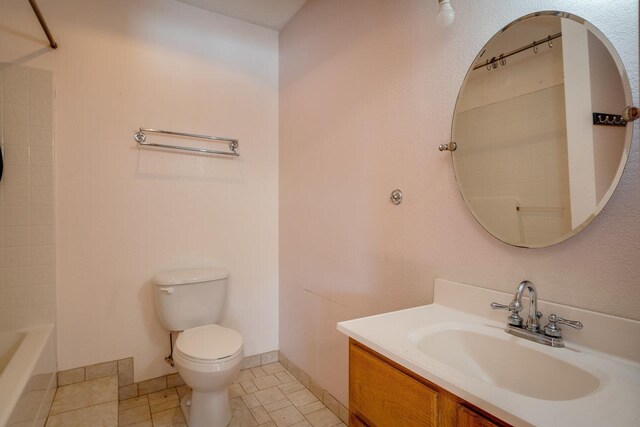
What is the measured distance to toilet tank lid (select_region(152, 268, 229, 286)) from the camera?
78.4 inches

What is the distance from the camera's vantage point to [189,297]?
2059mm

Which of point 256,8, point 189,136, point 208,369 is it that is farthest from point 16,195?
point 256,8

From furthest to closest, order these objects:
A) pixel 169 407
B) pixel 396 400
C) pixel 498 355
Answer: pixel 169 407 < pixel 498 355 < pixel 396 400

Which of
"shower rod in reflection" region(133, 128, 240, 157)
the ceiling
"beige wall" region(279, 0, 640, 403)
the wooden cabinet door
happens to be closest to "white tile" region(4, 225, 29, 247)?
"shower rod in reflection" region(133, 128, 240, 157)

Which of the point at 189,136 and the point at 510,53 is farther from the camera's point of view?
the point at 189,136

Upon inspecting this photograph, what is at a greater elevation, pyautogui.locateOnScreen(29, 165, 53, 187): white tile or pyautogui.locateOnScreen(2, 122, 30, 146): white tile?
pyautogui.locateOnScreen(2, 122, 30, 146): white tile

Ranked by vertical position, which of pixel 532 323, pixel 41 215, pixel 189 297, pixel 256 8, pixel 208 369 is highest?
pixel 256 8

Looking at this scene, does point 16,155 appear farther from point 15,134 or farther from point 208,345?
point 208,345

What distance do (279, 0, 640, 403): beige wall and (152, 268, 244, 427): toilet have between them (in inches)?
22.5

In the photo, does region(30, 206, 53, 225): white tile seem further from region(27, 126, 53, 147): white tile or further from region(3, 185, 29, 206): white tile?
region(27, 126, 53, 147): white tile

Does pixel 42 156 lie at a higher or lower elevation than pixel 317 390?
higher

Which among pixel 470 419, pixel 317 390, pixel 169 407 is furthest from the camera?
pixel 317 390

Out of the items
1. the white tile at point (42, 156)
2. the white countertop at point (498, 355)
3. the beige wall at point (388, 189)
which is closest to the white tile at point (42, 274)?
the white tile at point (42, 156)

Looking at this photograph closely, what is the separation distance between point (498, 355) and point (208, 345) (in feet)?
4.61
